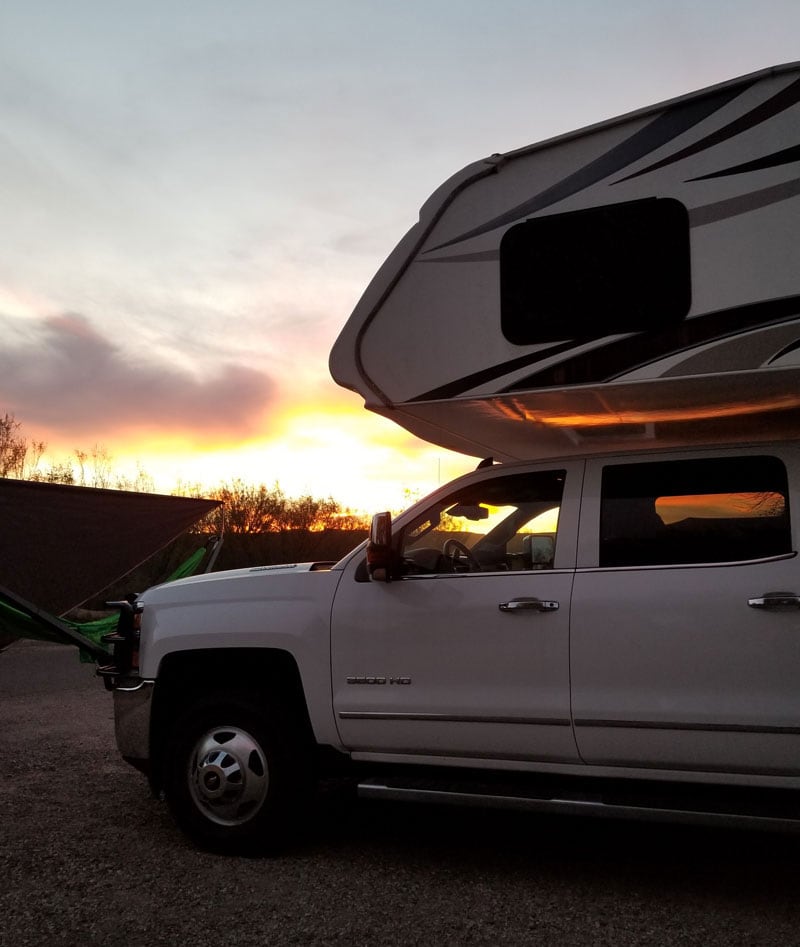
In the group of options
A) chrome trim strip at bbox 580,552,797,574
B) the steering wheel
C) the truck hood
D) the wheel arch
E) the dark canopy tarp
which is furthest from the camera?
the dark canopy tarp

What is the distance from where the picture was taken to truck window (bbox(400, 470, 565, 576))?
492cm

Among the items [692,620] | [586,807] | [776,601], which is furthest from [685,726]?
[776,601]

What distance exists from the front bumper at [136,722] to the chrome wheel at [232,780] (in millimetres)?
431

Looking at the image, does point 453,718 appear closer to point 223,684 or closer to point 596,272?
point 223,684

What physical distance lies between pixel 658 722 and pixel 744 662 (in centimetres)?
45

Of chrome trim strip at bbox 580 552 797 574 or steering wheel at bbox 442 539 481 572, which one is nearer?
chrome trim strip at bbox 580 552 797 574

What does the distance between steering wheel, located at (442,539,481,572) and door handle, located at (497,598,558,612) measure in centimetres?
33

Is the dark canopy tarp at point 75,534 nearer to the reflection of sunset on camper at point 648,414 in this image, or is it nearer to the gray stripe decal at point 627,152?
the reflection of sunset on camper at point 648,414

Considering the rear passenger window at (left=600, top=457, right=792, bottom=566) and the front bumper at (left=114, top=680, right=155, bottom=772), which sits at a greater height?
the rear passenger window at (left=600, top=457, right=792, bottom=566)

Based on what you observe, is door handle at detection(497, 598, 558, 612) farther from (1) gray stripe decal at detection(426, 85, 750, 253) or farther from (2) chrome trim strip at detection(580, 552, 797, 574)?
(1) gray stripe decal at detection(426, 85, 750, 253)

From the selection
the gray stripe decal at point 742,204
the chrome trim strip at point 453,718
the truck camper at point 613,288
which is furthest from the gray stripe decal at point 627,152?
the chrome trim strip at point 453,718

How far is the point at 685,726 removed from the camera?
14.2 ft

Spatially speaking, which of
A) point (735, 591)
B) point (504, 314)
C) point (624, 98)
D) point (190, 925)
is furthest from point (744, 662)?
point (624, 98)

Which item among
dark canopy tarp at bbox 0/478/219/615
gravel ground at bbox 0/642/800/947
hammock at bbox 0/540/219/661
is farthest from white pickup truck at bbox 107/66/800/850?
dark canopy tarp at bbox 0/478/219/615
